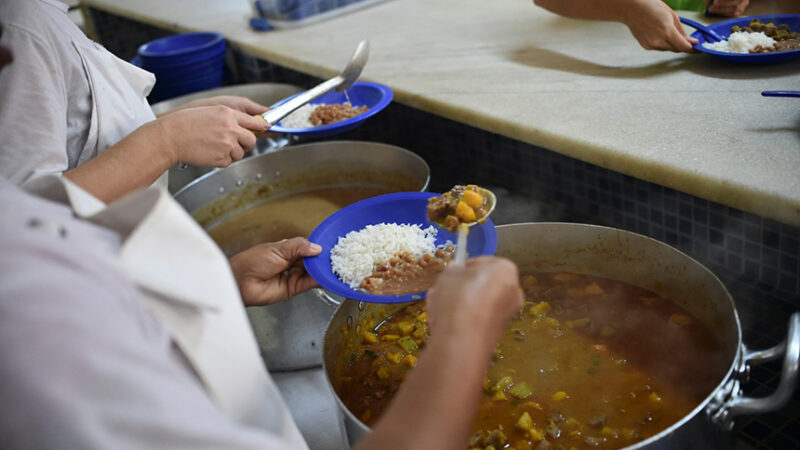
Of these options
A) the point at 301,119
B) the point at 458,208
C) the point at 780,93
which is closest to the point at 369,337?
the point at 458,208

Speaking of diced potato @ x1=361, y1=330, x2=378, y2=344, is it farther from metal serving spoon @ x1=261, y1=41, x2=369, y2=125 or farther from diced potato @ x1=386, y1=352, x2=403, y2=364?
metal serving spoon @ x1=261, y1=41, x2=369, y2=125

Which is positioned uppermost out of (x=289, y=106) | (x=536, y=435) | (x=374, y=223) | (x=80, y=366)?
(x=80, y=366)

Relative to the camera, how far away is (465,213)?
1149 mm

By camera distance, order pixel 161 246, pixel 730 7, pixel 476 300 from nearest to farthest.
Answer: pixel 161 246 < pixel 476 300 < pixel 730 7

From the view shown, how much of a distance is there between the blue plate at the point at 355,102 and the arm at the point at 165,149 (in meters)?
0.27

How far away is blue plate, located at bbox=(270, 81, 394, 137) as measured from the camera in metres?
1.74

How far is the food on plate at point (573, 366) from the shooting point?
102 centimetres

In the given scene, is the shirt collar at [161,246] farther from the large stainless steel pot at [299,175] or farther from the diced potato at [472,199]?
the large stainless steel pot at [299,175]

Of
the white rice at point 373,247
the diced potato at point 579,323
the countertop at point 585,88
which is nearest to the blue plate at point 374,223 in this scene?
the white rice at point 373,247

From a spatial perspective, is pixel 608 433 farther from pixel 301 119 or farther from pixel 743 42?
pixel 301 119

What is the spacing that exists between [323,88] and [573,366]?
39.5 inches

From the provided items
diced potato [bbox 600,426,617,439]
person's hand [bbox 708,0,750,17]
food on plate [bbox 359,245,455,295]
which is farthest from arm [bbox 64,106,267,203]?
person's hand [bbox 708,0,750,17]

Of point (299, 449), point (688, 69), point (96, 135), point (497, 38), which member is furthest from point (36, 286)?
point (497, 38)

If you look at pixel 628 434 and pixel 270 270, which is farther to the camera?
pixel 270 270
